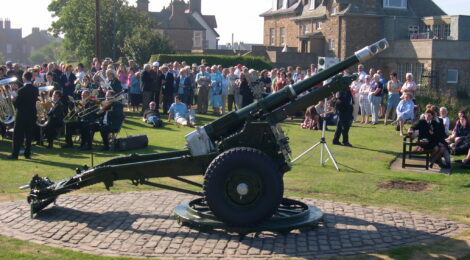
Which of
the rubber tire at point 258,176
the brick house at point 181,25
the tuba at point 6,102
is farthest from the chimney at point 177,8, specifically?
the rubber tire at point 258,176

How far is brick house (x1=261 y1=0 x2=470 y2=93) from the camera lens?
50.2 m

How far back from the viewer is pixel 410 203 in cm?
1132

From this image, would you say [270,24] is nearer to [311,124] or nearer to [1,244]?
[311,124]

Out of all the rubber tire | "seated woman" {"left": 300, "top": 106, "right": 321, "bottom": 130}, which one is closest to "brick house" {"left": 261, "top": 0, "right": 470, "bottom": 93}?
"seated woman" {"left": 300, "top": 106, "right": 321, "bottom": 130}

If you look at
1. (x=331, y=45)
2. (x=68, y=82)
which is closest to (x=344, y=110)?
(x=68, y=82)

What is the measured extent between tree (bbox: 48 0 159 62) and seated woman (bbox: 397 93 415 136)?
3210cm

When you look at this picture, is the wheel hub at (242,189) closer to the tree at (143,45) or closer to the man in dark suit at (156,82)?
the man in dark suit at (156,82)

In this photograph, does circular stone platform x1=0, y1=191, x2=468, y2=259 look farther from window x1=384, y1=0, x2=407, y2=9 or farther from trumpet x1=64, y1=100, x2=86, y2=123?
window x1=384, y1=0, x2=407, y2=9

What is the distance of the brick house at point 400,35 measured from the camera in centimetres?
5025

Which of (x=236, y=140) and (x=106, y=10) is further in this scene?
(x=106, y=10)

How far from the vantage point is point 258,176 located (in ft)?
28.6

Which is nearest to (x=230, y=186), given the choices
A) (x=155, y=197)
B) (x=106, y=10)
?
(x=155, y=197)

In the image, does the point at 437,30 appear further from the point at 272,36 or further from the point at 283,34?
the point at 272,36

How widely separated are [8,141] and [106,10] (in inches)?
1510
